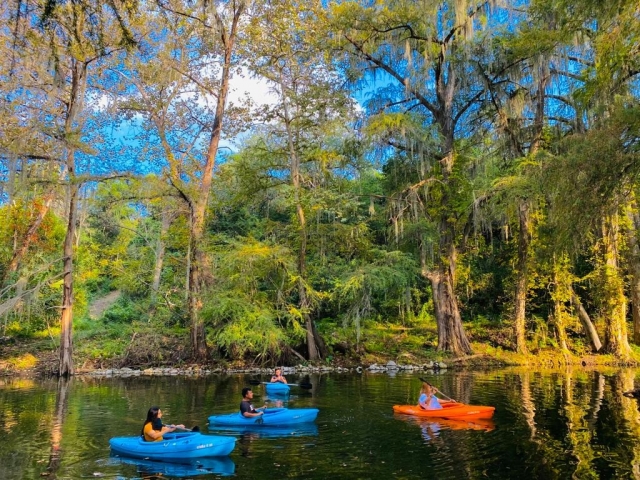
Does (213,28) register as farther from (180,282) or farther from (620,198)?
(620,198)

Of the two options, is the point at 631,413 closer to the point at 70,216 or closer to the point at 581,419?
the point at 581,419

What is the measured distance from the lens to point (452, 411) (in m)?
10.9

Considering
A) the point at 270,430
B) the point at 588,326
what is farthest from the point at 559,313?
the point at 270,430

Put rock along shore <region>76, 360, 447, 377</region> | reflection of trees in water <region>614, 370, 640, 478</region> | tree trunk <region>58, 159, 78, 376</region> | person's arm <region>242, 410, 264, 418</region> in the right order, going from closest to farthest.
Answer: reflection of trees in water <region>614, 370, 640, 478</region> < person's arm <region>242, 410, 264, 418</region> < tree trunk <region>58, 159, 78, 376</region> < rock along shore <region>76, 360, 447, 377</region>

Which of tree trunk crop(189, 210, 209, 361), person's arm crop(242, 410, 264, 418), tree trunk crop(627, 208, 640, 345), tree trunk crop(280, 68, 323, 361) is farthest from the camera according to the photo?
tree trunk crop(627, 208, 640, 345)

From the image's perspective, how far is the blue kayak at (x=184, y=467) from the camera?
7.49 m

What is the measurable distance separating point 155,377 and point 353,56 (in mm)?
15290

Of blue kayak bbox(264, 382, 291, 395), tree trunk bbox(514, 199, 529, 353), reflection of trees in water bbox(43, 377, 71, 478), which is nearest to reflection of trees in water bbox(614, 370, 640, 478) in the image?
tree trunk bbox(514, 199, 529, 353)

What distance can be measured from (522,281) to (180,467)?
19.3 meters

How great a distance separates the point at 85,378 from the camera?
1886cm

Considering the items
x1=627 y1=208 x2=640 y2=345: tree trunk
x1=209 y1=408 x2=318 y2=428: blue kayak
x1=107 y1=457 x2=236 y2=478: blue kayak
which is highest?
x1=627 y1=208 x2=640 y2=345: tree trunk

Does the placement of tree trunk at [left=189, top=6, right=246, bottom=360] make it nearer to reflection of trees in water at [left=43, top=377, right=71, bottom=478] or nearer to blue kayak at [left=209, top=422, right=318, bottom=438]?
reflection of trees in water at [left=43, top=377, right=71, bottom=478]

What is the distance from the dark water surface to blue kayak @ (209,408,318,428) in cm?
27

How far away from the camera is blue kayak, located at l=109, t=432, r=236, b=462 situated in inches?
320
